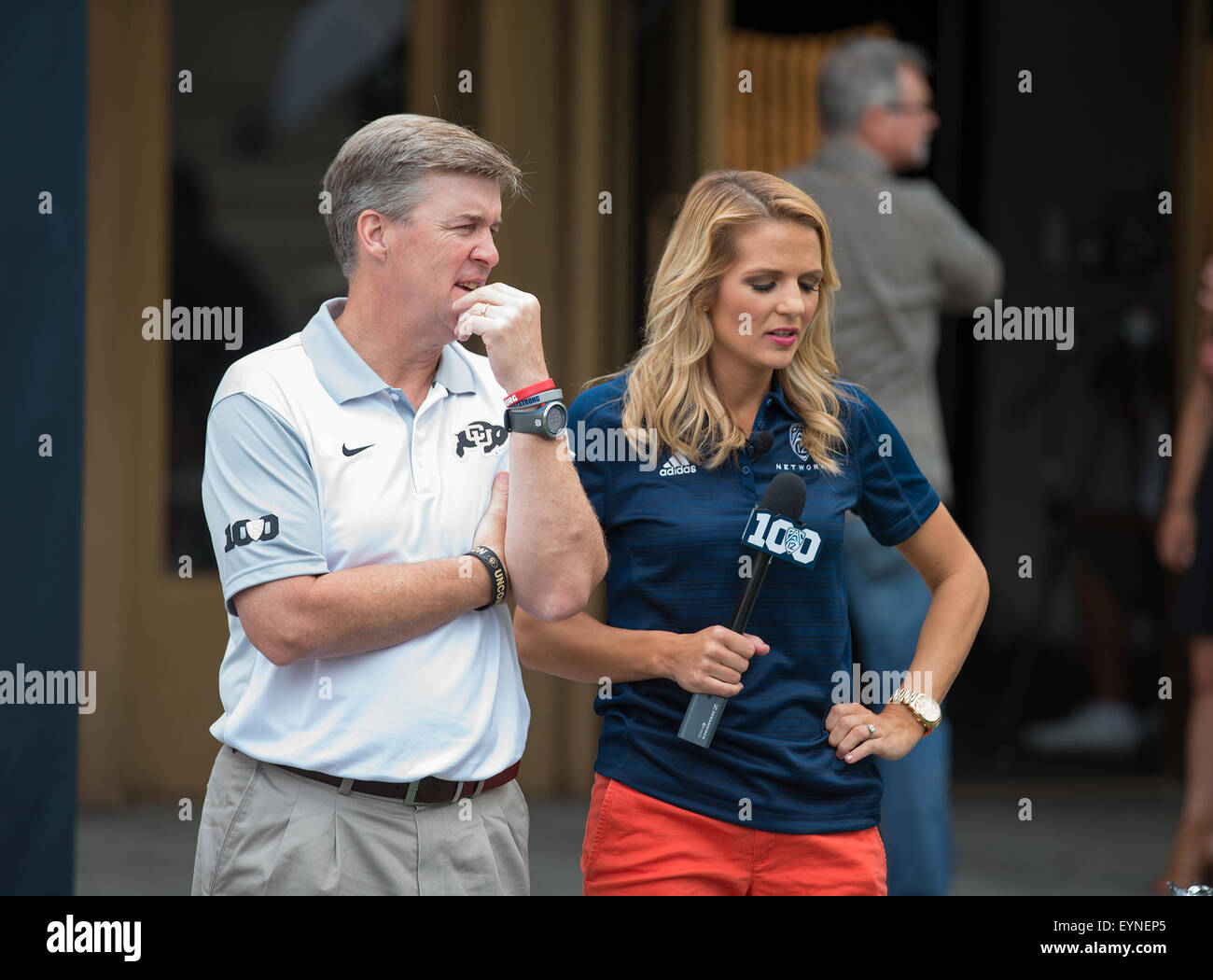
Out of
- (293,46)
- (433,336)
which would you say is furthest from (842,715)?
(293,46)

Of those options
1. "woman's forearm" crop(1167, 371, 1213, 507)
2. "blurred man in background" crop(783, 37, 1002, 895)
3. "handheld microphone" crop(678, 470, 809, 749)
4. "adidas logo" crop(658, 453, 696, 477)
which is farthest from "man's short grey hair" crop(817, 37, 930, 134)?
"handheld microphone" crop(678, 470, 809, 749)

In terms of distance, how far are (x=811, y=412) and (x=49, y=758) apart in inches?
69.3

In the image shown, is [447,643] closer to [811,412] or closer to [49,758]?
[811,412]

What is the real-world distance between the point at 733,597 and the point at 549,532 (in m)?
0.40

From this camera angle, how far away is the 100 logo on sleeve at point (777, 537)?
2588mm

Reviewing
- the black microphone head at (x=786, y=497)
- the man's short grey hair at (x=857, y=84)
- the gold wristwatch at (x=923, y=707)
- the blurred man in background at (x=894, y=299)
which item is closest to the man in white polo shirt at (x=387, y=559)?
the black microphone head at (x=786, y=497)

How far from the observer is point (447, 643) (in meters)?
2.59

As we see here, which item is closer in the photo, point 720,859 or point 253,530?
point 253,530

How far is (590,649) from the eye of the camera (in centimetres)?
277

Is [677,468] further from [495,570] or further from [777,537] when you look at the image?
[495,570]

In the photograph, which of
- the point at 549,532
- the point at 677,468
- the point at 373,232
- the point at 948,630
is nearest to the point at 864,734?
the point at 948,630

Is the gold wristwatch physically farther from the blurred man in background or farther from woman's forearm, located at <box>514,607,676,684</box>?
the blurred man in background

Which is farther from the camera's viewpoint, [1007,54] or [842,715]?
[1007,54]

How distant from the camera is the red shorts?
2688 millimetres
